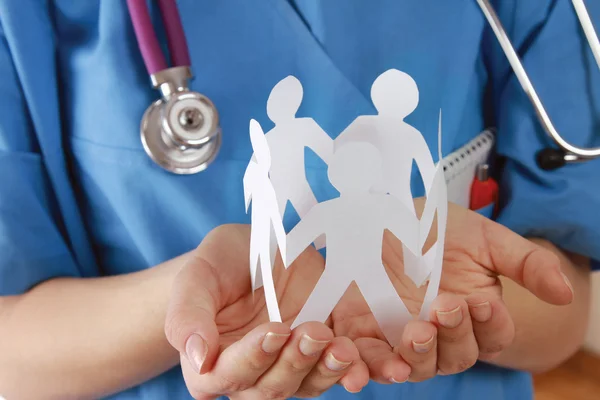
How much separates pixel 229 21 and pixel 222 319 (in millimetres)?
251

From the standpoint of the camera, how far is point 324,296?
1.14ft

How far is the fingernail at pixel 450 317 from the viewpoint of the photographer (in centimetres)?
29

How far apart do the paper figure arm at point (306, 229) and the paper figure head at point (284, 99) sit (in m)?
0.08

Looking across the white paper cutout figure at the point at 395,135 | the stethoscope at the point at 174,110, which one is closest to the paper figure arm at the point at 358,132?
the white paper cutout figure at the point at 395,135

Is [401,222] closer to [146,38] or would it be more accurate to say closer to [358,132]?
[358,132]

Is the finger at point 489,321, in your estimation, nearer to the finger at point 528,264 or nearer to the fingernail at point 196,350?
the finger at point 528,264

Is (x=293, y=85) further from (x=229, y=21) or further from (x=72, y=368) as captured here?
(x=72, y=368)

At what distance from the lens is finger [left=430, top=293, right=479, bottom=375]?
294 millimetres

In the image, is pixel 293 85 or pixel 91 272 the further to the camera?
pixel 91 272

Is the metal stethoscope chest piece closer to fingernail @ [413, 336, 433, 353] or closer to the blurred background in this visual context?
fingernail @ [413, 336, 433, 353]

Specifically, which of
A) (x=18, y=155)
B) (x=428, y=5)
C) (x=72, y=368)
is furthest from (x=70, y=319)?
(x=428, y=5)

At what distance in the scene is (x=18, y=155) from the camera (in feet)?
1.42

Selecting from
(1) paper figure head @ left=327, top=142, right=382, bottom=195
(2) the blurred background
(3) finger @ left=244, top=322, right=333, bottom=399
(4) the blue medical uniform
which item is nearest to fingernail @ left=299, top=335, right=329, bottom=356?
(3) finger @ left=244, top=322, right=333, bottom=399

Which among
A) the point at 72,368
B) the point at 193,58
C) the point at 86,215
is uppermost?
the point at 193,58
